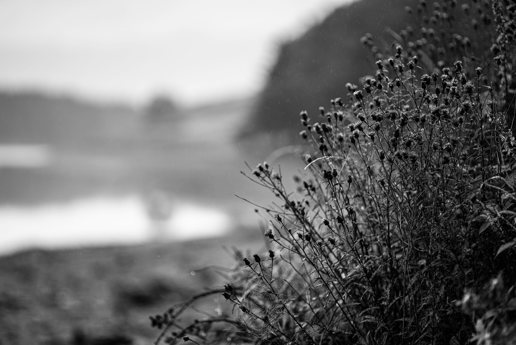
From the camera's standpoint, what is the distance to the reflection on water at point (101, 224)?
46.2 feet

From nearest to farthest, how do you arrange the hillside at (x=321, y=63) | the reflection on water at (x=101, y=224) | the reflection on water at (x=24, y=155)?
the hillside at (x=321, y=63) → the reflection on water at (x=101, y=224) → the reflection on water at (x=24, y=155)

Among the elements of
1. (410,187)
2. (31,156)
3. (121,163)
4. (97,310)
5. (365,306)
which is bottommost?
(365,306)

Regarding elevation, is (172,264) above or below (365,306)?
above

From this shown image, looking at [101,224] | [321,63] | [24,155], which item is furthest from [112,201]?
[24,155]

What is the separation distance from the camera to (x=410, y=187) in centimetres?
278

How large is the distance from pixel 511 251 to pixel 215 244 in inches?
367

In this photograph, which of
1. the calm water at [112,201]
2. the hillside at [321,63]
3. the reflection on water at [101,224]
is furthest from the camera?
the calm water at [112,201]

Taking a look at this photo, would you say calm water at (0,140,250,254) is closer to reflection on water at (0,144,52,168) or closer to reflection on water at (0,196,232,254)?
reflection on water at (0,196,232,254)

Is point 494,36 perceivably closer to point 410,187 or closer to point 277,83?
point 410,187

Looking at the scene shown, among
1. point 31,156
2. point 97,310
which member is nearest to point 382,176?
point 97,310

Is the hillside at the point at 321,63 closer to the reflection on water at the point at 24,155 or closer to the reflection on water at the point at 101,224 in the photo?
the reflection on water at the point at 101,224

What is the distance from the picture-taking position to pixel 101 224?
16.6 m

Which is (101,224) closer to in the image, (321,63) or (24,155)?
(321,63)

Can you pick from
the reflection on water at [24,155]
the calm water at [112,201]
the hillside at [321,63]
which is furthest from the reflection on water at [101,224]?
the reflection on water at [24,155]
